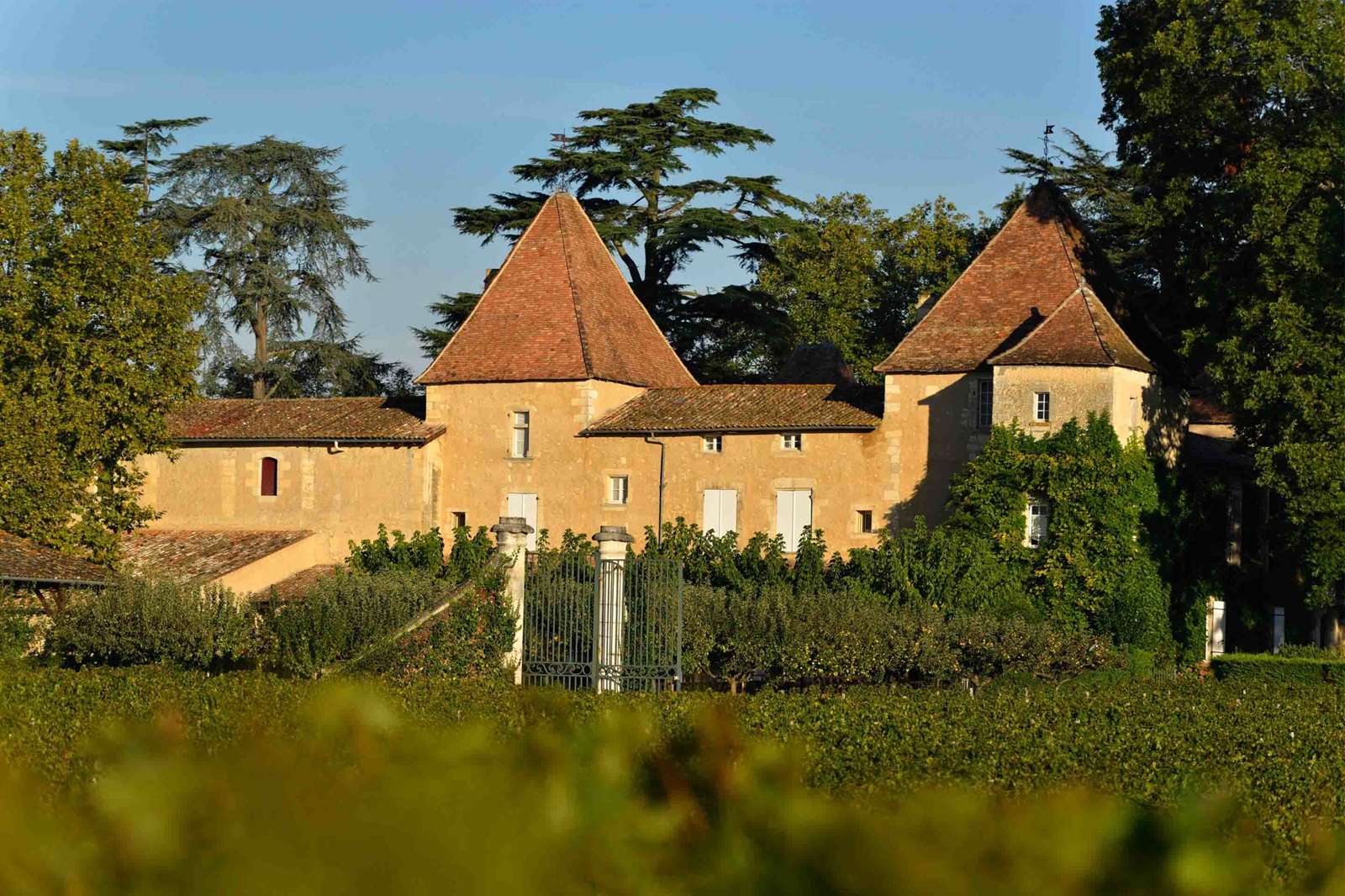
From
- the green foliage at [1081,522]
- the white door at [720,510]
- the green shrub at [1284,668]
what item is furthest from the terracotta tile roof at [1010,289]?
the green shrub at [1284,668]

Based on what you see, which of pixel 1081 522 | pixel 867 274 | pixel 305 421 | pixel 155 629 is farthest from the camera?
pixel 867 274

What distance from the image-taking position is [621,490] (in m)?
31.6

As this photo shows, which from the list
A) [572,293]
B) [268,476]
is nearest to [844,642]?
[572,293]

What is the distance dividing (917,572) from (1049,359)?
15.7 ft

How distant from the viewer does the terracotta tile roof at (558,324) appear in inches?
1282

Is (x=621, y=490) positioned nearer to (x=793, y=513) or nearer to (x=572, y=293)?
(x=793, y=513)

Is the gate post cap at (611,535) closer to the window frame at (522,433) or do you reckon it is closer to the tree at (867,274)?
the window frame at (522,433)

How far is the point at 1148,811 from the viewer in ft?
6.65

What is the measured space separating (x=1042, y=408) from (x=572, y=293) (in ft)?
35.6

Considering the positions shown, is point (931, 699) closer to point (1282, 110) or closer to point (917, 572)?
point (917, 572)

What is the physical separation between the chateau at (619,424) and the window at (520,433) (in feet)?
0.17

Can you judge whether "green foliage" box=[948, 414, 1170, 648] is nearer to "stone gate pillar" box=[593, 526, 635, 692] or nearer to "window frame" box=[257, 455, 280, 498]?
"stone gate pillar" box=[593, 526, 635, 692]

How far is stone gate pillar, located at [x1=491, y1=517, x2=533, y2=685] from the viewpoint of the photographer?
19.3 metres

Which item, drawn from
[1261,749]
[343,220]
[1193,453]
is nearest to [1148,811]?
[1261,749]
